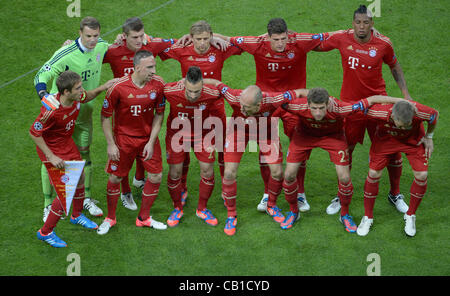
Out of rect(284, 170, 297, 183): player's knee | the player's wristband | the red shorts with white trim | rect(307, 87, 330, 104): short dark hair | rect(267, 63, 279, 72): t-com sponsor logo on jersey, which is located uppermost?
rect(307, 87, 330, 104): short dark hair

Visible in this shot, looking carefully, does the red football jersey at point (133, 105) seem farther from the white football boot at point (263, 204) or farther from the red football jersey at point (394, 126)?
the red football jersey at point (394, 126)

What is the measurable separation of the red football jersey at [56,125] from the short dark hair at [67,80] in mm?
171

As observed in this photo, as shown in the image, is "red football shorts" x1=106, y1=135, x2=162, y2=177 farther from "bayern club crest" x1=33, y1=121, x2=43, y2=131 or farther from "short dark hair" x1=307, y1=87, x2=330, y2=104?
"short dark hair" x1=307, y1=87, x2=330, y2=104

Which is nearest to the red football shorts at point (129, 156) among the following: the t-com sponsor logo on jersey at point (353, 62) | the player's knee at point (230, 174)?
the player's knee at point (230, 174)

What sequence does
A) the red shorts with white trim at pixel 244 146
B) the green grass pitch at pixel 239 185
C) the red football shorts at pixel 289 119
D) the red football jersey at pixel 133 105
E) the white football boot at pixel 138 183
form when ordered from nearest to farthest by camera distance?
the green grass pitch at pixel 239 185
the red football jersey at pixel 133 105
the red shorts with white trim at pixel 244 146
the red football shorts at pixel 289 119
the white football boot at pixel 138 183

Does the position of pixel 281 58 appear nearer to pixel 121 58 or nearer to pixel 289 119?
pixel 289 119

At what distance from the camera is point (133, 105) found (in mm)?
8070

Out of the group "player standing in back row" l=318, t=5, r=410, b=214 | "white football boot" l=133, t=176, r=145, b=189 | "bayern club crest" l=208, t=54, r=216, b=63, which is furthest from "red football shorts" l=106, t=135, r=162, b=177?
"player standing in back row" l=318, t=5, r=410, b=214

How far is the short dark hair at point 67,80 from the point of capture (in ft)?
25.1

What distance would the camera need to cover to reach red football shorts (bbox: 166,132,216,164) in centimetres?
842

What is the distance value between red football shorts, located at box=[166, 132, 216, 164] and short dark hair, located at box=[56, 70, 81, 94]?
145cm

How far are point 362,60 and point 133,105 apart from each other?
2984 millimetres

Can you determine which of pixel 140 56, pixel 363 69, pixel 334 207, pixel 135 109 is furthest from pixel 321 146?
pixel 140 56

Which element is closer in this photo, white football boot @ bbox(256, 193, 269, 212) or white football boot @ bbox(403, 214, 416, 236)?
white football boot @ bbox(403, 214, 416, 236)
